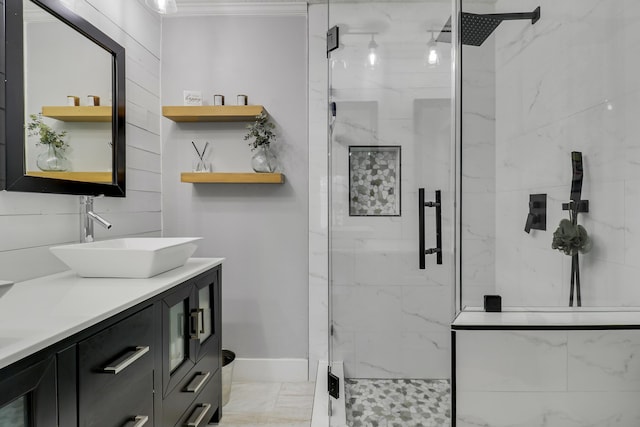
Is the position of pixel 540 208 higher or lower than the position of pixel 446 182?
lower

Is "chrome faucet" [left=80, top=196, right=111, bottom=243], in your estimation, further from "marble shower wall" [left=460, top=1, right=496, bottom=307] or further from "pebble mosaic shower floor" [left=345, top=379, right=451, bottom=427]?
"marble shower wall" [left=460, top=1, right=496, bottom=307]

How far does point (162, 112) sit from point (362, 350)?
1.85m

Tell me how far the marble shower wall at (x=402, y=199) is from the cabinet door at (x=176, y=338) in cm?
78

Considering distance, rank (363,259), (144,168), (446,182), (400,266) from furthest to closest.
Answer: (144,168)
(363,259)
(400,266)
(446,182)

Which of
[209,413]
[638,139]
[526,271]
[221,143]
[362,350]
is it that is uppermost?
[221,143]

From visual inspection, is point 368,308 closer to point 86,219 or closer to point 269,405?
point 269,405

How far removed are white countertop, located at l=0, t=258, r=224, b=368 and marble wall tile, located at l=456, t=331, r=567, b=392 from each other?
1.14 metres

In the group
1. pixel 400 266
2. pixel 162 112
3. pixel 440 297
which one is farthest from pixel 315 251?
pixel 162 112

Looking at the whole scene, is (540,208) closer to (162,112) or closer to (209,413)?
(209,413)

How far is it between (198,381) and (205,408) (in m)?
0.16

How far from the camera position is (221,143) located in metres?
2.52

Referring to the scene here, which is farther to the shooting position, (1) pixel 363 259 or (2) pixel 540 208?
(1) pixel 363 259

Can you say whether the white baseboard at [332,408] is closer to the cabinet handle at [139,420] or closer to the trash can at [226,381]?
the trash can at [226,381]

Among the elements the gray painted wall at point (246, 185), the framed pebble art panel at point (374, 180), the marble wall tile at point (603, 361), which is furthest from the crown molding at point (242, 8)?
the marble wall tile at point (603, 361)
